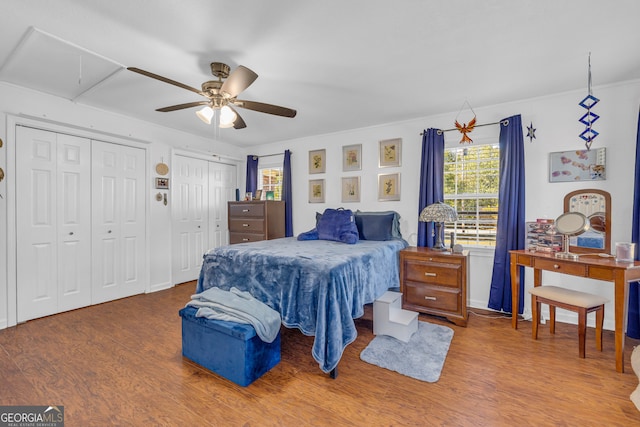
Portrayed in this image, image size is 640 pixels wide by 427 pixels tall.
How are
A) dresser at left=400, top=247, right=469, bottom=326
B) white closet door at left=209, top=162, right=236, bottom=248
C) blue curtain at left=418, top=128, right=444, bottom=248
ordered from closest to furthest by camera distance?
dresser at left=400, top=247, right=469, bottom=326
blue curtain at left=418, top=128, right=444, bottom=248
white closet door at left=209, top=162, right=236, bottom=248

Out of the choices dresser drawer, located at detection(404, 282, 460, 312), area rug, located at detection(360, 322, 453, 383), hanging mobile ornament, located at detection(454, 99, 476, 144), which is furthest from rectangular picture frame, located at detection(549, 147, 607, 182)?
area rug, located at detection(360, 322, 453, 383)

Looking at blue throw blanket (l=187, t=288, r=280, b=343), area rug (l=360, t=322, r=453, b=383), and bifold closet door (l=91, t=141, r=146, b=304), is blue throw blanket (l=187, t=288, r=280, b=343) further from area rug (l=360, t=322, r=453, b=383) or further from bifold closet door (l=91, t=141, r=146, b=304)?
bifold closet door (l=91, t=141, r=146, b=304)

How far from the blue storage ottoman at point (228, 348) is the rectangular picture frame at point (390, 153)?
9.01 feet

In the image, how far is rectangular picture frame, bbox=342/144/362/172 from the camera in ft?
13.8

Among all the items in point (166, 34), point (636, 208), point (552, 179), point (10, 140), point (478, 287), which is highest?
point (166, 34)

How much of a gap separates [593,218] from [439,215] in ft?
4.71

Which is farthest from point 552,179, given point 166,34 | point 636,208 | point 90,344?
point 90,344

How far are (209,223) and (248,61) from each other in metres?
3.30

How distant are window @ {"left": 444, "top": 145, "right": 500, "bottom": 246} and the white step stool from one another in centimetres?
130

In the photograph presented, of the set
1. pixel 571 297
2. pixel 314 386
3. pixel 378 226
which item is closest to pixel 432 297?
pixel 378 226

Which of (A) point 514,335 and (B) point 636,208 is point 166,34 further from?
(B) point 636,208

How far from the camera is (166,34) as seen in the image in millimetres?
1921

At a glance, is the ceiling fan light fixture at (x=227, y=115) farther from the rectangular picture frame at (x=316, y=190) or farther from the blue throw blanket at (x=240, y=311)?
the rectangular picture frame at (x=316, y=190)

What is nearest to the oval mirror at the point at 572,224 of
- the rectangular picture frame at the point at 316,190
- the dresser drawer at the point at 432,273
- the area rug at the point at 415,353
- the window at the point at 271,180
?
the dresser drawer at the point at 432,273
